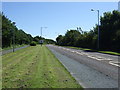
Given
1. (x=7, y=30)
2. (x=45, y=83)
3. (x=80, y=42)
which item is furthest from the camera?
(x=80, y=42)

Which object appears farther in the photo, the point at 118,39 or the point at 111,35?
the point at 111,35

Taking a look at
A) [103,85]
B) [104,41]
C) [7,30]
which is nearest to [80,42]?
[104,41]

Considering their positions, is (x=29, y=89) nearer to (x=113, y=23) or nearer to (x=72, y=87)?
(x=72, y=87)

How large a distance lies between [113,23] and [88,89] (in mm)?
48288

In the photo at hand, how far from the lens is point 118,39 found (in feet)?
153

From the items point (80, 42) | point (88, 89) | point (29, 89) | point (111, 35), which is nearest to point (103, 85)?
point (88, 89)

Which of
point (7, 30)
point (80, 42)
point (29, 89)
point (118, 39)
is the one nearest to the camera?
point (29, 89)

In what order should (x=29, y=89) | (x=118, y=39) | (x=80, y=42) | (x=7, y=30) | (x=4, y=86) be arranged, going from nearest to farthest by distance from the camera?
(x=29, y=89), (x=4, y=86), (x=118, y=39), (x=7, y=30), (x=80, y=42)

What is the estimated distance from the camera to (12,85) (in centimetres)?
881

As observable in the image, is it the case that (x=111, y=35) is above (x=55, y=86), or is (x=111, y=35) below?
above

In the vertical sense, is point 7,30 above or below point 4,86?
above

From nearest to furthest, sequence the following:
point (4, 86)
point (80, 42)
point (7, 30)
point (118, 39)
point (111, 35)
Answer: point (4, 86)
point (118, 39)
point (111, 35)
point (7, 30)
point (80, 42)

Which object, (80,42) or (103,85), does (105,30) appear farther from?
(103,85)

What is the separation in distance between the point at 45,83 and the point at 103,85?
2442mm
